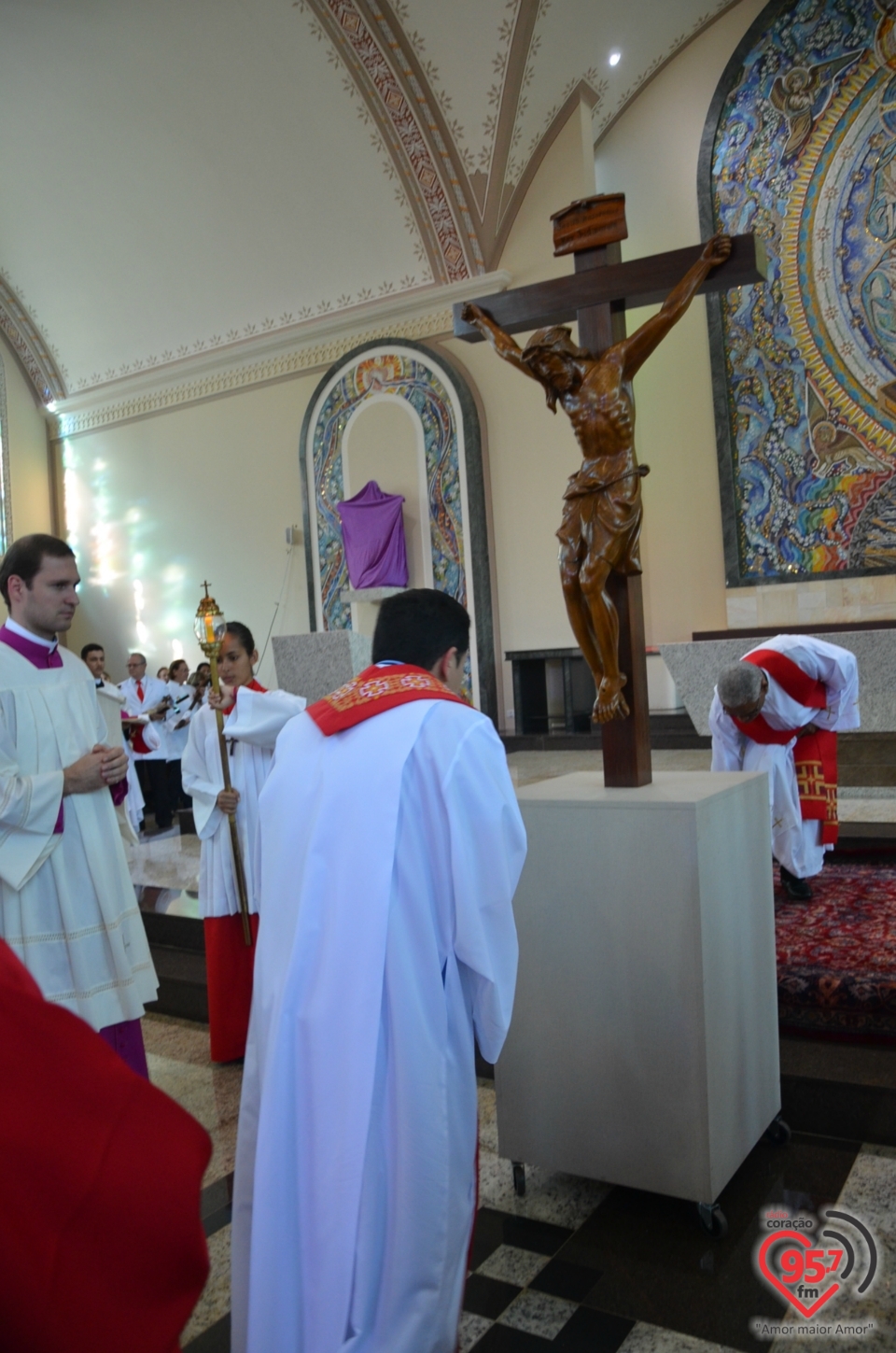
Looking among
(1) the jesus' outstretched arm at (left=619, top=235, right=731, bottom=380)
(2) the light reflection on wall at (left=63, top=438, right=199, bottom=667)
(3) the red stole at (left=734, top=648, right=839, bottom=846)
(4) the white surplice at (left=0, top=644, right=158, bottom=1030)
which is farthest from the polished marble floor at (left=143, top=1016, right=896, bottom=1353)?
(2) the light reflection on wall at (left=63, top=438, right=199, bottom=667)

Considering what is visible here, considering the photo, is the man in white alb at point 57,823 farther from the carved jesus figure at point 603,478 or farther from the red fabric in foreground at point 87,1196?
the red fabric in foreground at point 87,1196

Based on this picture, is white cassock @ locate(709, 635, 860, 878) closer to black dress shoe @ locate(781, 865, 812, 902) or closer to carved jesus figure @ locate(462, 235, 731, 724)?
black dress shoe @ locate(781, 865, 812, 902)

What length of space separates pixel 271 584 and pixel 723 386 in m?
5.58

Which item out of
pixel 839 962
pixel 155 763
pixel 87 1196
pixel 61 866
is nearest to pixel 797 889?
pixel 839 962

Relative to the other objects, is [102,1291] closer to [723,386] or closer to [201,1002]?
[201,1002]

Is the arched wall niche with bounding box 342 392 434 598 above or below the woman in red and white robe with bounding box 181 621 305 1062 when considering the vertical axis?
above

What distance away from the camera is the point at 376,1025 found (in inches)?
76.3

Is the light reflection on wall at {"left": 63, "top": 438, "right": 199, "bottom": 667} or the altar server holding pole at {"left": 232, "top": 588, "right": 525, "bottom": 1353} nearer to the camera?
the altar server holding pole at {"left": 232, "top": 588, "right": 525, "bottom": 1353}

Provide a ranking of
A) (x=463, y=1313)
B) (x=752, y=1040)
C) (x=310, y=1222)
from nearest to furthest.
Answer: (x=310, y=1222) < (x=463, y=1313) < (x=752, y=1040)

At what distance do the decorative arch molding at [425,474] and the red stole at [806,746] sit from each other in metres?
5.88

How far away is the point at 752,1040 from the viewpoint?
2844 mm

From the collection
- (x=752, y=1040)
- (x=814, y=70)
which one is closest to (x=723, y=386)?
(x=814, y=70)

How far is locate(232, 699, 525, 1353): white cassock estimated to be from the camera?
75.2 inches

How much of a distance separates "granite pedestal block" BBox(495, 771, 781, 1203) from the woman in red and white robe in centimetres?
159
